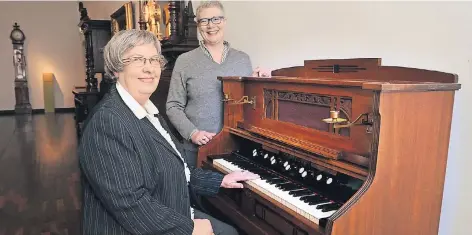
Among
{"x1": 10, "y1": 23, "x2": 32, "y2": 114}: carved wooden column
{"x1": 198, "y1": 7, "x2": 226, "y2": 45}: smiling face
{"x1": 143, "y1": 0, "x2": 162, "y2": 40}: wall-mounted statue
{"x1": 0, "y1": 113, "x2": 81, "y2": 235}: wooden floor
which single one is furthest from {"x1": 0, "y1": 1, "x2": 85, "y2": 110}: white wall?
{"x1": 198, "y1": 7, "x2": 226, "y2": 45}: smiling face

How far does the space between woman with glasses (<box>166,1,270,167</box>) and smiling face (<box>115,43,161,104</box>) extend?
0.76 metres

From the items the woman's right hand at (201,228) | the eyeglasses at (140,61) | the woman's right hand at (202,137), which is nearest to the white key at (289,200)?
the woman's right hand at (201,228)

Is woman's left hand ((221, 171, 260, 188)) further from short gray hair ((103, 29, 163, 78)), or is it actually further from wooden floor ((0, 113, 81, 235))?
wooden floor ((0, 113, 81, 235))

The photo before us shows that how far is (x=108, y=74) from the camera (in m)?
1.55

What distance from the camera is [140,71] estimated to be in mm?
1473

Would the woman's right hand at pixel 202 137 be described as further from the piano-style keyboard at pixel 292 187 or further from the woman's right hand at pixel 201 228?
the woman's right hand at pixel 201 228

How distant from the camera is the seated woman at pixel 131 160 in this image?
1.33 metres

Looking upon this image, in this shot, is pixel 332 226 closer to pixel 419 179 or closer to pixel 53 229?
pixel 419 179

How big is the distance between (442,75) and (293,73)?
73cm

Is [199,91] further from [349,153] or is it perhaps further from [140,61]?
[349,153]

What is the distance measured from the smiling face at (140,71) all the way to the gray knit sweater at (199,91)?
30.8 inches

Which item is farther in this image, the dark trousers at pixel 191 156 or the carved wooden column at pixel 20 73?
the carved wooden column at pixel 20 73

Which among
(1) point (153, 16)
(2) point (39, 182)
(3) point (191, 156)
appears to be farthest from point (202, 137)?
(2) point (39, 182)

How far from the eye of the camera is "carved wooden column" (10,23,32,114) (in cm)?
1021
